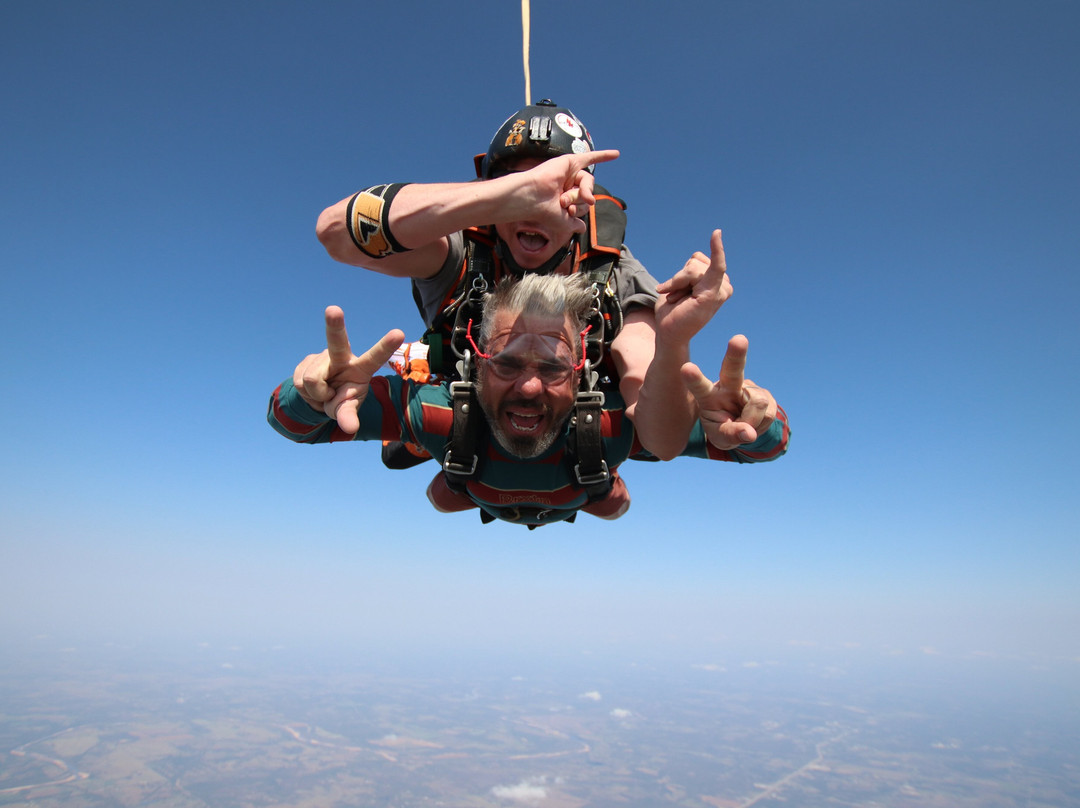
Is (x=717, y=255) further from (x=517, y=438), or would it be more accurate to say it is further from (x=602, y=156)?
(x=517, y=438)

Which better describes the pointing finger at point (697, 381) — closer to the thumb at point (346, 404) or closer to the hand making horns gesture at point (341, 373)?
the hand making horns gesture at point (341, 373)

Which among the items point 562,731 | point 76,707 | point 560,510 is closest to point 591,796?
point 562,731

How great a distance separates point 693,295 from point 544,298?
1106 millimetres

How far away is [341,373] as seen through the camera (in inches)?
87.7

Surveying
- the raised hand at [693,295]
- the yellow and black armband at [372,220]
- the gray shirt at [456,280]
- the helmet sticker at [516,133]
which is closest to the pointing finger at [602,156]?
the raised hand at [693,295]

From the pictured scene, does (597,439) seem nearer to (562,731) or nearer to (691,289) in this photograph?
(691,289)

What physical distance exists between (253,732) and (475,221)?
17475 cm

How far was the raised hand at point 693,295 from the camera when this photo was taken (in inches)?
73.4

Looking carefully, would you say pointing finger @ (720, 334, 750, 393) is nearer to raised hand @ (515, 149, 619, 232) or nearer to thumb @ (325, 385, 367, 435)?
raised hand @ (515, 149, 619, 232)

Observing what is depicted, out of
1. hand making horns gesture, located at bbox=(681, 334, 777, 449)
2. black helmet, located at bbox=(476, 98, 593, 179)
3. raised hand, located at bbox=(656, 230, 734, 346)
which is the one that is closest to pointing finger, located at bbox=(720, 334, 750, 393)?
hand making horns gesture, located at bbox=(681, 334, 777, 449)

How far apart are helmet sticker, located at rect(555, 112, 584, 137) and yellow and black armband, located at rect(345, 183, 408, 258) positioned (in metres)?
1.44

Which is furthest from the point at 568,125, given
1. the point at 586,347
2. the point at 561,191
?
the point at 561,191

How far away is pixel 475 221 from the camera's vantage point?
6.56ft

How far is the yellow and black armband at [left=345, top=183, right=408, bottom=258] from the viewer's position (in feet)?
7.13
